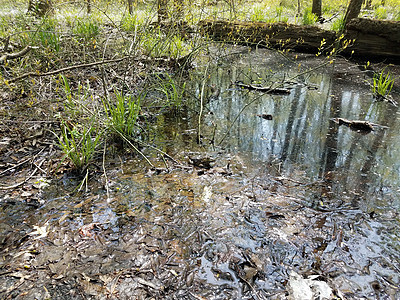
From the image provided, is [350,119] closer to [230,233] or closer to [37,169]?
[230,233]

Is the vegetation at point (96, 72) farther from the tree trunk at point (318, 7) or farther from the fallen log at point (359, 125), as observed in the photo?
the tree trunk at point (318, 7)

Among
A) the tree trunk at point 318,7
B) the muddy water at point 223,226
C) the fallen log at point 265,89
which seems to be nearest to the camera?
the muddy water at point 223,226

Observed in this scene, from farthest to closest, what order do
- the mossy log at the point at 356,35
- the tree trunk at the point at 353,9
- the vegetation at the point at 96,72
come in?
the tree trunk at the point at 353,9
the mossy log at the point at 356,35
the vegetation at the point at 96,72

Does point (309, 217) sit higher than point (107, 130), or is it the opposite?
point (107, 130)

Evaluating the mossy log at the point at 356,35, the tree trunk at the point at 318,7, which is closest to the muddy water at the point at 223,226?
the mossy log at the point at 356,35

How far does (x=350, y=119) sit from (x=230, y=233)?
349 centimetres

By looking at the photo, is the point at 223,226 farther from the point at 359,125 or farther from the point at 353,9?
the point at 353,9

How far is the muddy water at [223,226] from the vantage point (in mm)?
1831

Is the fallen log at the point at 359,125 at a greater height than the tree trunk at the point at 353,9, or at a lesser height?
lesser

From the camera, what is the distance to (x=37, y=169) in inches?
118

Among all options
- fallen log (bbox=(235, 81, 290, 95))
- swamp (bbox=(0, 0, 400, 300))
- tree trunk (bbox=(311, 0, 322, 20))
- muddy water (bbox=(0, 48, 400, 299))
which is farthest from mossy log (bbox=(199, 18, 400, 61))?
muddy water (bbox=(0, 48, 400, 299))

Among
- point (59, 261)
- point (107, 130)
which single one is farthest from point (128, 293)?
point (107, 130)

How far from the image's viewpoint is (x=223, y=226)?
92.4 inches

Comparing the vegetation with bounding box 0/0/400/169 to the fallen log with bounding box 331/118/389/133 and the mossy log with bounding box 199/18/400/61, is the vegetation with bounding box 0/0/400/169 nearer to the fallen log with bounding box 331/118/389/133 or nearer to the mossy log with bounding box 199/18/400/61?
the mossy log with bounding box 199/18/400/61
